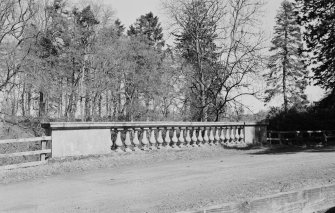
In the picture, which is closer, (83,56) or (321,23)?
(321,23)

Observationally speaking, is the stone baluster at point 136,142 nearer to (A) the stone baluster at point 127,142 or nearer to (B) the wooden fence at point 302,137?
(A) the stone baluster at point 127,142

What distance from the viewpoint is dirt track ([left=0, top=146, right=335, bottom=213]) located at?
21.8 ft

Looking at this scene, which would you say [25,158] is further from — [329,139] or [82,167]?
[329,139]

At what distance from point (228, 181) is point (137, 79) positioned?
1501 inches

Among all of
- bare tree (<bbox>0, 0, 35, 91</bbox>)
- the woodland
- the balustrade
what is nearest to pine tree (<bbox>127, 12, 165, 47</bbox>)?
the woodland

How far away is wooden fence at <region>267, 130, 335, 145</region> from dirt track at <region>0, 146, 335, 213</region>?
14.7m

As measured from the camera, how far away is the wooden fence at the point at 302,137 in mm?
25875

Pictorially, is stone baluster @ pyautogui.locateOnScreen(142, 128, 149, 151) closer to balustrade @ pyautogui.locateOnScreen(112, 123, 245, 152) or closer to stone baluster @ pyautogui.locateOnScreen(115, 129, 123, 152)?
balustrade @ pyautogui.locateOnScreen(112, 123, 245, 152)

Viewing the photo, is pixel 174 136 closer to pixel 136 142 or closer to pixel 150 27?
pixel 136 142

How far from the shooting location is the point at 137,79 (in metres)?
46.1

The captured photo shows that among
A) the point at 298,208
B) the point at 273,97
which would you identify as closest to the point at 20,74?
the point at 298,208

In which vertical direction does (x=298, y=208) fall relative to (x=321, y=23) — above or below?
below

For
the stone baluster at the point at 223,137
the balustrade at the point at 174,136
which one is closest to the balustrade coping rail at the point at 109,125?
the balustrade at the point at 174,136

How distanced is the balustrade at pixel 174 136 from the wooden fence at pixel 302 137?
8486 millimetres
